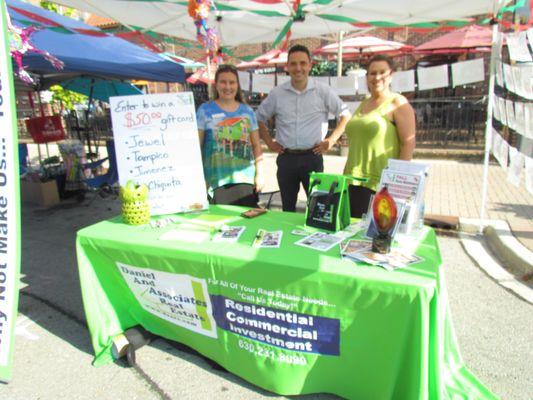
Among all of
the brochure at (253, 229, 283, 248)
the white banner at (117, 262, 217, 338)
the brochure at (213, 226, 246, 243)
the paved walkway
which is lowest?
the paved walkway

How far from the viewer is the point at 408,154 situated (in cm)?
252

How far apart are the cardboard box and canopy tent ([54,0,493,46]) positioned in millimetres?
3013

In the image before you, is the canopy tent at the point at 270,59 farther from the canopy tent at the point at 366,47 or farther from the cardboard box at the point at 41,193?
the cardboard box at the point at 41,193

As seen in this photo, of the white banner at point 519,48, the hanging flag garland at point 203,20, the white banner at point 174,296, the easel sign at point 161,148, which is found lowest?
the white banner at point 174,296

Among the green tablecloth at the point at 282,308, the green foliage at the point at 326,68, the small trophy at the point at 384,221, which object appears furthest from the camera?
the green foliage at the point at 326,68

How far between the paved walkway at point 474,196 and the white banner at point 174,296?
335 centimetres

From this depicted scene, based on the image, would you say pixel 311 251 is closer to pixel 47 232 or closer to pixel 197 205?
pixel 197 205

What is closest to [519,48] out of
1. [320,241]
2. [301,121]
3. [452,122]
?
[301,121]

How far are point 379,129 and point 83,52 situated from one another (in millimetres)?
3779

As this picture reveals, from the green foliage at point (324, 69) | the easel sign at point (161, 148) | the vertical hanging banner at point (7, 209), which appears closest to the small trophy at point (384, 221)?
the easel sign at point (161, 148)

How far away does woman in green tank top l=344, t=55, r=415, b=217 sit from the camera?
2479 millimetres

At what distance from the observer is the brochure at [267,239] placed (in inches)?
75.3

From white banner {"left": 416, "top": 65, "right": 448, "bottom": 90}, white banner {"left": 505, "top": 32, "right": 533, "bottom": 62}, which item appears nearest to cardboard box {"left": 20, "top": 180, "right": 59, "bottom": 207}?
white banner {"left": 416, "top": 65, "right": 448, "bottom": 90}

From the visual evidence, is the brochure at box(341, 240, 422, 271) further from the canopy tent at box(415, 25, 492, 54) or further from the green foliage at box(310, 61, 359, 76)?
the green foliage at box(310, 61, 359, 76)
